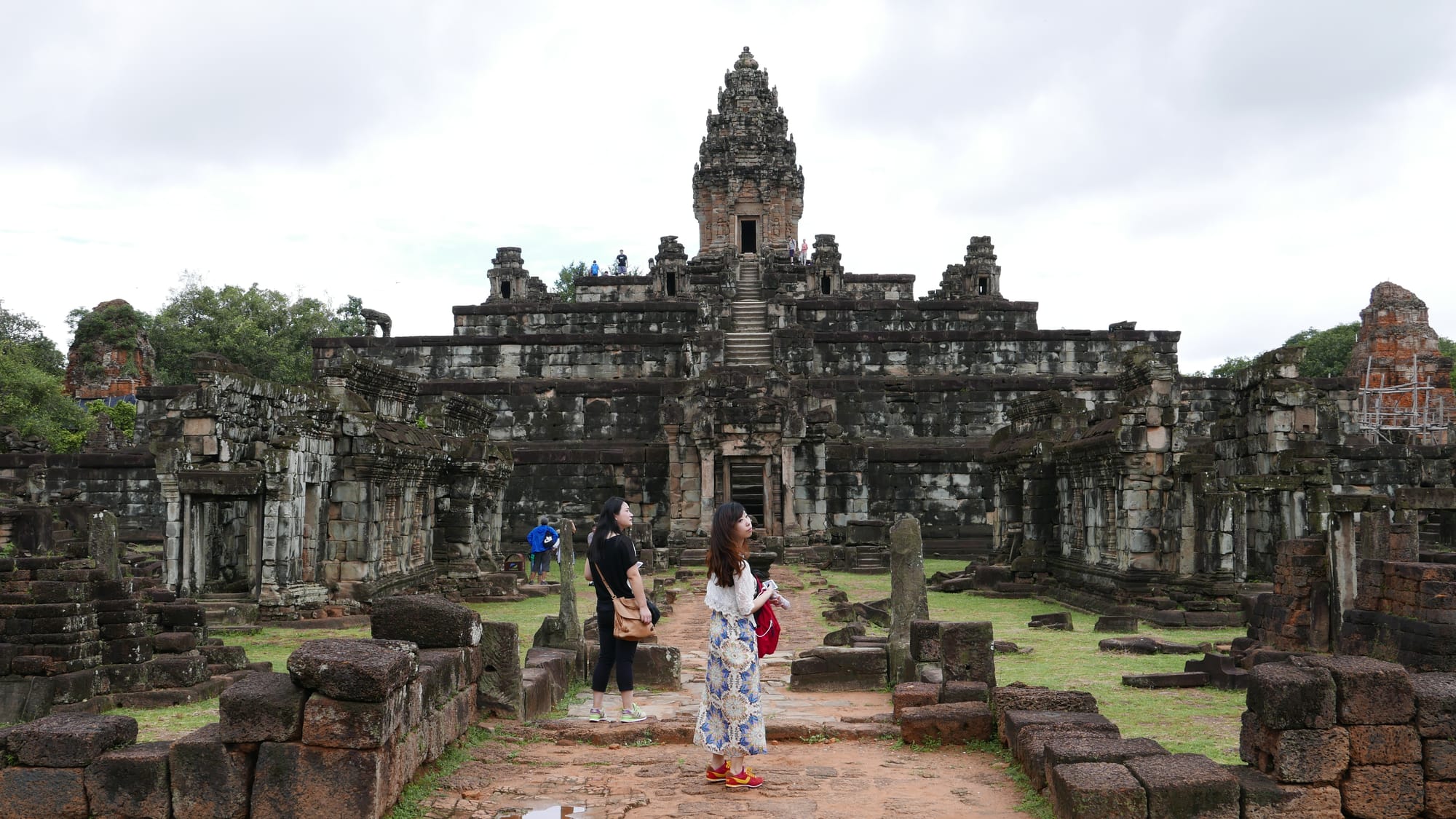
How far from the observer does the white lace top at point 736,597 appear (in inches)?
259

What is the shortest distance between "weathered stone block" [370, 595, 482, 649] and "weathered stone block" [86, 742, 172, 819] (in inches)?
68.5

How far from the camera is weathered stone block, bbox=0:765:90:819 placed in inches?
217

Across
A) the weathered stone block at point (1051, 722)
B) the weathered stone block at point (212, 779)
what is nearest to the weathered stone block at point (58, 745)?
the weathered stone block at point (212, 779)

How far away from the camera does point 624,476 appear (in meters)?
28.2

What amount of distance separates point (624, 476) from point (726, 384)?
153 inches

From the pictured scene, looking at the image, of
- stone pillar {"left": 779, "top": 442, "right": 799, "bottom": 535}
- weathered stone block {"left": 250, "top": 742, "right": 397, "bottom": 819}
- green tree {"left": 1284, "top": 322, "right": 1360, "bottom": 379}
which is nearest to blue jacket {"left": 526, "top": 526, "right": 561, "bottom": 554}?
stone pillar {"left": 779, "top": 442, "right": 799, "bottom": 535}

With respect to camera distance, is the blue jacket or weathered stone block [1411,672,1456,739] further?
the blue jacket

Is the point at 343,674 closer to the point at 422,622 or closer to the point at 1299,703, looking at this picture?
the point at 422,622


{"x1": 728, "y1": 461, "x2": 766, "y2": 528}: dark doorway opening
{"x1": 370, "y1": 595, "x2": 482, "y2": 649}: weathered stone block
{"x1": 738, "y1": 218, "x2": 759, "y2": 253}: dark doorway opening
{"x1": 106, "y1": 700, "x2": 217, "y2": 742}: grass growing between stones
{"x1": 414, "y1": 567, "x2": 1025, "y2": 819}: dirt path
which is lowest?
{"x1": 106, "y1": 700, "x2": 217, "y2": 742}: grass growing between stones

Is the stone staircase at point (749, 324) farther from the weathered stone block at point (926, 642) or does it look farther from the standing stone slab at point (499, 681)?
the standing stone slab at point (499, 681)

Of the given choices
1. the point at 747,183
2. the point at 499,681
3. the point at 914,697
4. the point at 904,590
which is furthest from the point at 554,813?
the point at 747,183

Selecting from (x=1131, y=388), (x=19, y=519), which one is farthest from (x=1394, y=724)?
(x=19, y=519)

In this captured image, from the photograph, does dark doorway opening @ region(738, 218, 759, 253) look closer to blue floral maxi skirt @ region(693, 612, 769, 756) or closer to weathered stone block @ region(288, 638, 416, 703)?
blue floral maxi skirt @ region(693, 612, 769, 756)

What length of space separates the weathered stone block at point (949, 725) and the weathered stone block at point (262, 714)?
391cm
